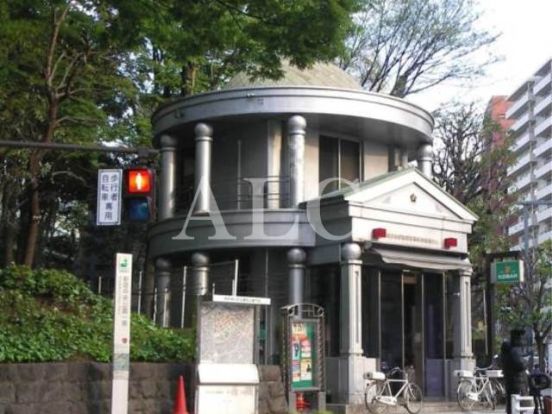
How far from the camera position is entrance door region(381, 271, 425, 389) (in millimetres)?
22609

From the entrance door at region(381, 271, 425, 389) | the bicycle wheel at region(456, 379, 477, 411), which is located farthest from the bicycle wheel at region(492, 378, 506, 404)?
the entrance door at region(381, 271, 425, 389)

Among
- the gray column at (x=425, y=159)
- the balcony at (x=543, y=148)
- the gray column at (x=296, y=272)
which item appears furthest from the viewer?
the balcony at (x=543, y=148)

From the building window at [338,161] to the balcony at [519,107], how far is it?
102 metres

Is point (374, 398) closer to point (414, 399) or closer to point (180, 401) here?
point (414, 399)

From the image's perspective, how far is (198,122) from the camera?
2352 cm

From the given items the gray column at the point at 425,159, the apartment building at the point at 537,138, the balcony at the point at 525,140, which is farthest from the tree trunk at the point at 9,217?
the balcony at the point at 525,140

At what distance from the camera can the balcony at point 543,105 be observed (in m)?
114

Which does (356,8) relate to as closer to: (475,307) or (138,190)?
(138,190)

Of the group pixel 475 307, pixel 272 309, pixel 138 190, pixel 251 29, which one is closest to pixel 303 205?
pixel 272 309

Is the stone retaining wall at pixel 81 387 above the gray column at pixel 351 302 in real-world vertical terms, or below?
below

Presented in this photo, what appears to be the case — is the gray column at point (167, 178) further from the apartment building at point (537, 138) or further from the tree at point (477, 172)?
the apartment building at point (537, 138)

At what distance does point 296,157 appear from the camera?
22.3 metres

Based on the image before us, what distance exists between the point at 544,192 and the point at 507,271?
91.9 m

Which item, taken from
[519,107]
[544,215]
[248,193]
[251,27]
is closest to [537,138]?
[519,107]
